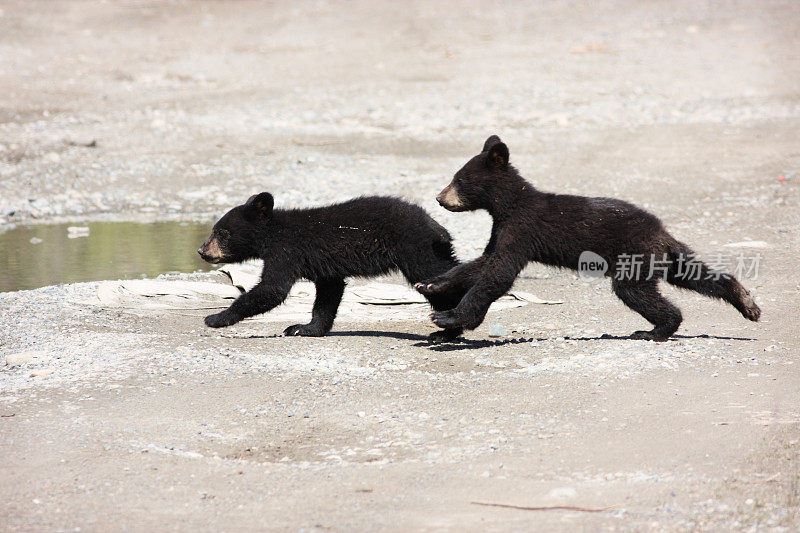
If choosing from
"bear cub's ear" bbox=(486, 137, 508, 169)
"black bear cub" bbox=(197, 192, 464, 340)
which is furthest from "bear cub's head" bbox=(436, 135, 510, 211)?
"black bear cub" bbox=(197, 192, 464, 340)

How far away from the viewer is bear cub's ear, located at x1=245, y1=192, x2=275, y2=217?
24.8 ft

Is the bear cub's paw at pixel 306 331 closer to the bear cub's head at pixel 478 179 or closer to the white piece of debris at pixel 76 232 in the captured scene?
the bear cub's head at pixel 478 179

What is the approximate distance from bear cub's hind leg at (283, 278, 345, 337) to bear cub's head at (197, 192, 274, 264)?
608mm

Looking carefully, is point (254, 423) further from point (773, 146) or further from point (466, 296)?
point (773, 146)

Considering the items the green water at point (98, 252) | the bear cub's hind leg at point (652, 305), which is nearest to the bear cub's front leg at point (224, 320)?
the green water at point (98, 252)

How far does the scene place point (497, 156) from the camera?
6969 millimetres

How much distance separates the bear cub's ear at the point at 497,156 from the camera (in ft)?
22.7

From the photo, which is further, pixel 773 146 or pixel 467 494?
pixel 773 146

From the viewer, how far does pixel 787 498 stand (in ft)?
13.8

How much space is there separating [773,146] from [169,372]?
11.0 m

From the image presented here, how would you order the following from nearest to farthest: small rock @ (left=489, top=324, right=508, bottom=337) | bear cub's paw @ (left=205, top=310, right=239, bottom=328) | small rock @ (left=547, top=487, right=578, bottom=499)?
small rock @ (left=547, top=487, right=578, bottom=499) < bear cub's paw @ (left=205, top=310, right=239, bottom=328) < small rock @ (left=489, top=324, right=508, bottom=337)

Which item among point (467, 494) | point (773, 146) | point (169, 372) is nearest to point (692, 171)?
point (773, 146)

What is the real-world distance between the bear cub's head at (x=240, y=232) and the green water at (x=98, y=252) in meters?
2.14

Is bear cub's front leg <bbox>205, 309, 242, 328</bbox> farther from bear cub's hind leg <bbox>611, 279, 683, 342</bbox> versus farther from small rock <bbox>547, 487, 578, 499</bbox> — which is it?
small rock <bbox>547, 487, 578, 499</bbox>
